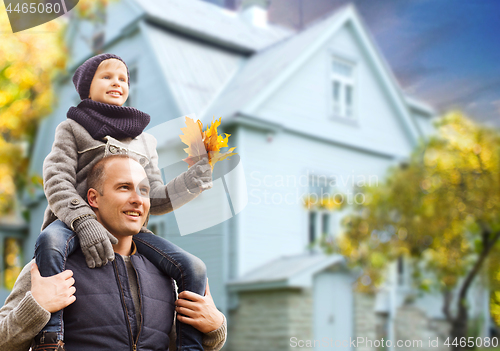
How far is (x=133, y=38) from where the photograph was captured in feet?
20.3

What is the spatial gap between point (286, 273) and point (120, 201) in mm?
4394

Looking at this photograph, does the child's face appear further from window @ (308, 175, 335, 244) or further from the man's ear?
window @ (308, 175, 335, 244)

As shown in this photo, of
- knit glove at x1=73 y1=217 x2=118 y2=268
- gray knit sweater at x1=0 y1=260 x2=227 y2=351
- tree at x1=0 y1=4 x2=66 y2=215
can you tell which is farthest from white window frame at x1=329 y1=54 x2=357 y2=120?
gray knit sweater at x1=0 y1=260 x2=227 y2=351

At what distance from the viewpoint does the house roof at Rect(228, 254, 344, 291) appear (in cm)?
530

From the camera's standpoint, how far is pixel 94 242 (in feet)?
3.35

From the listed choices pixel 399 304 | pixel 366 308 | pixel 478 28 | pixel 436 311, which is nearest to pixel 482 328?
pixel 436 311

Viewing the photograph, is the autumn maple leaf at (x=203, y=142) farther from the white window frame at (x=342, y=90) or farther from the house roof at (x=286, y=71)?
the white window frame at (x=342, y=90)

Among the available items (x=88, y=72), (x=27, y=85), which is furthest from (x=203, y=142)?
(x=27, y=85)

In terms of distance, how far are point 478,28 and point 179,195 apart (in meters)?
4.99

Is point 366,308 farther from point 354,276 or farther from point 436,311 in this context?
point 436,311

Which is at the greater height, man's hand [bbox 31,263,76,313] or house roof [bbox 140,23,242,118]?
house roof [bbox 140,23,242,118]

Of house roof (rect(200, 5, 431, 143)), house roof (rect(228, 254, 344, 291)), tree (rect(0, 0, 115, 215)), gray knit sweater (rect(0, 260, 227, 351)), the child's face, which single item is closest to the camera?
gray knit sweater (rect(0, 260, 227, 351))

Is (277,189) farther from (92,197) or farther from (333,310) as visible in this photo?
(92,197)

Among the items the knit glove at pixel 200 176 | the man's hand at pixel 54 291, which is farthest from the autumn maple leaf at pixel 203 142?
the man's hand at pixel 54 291
